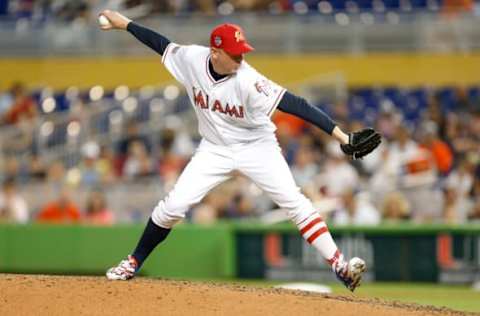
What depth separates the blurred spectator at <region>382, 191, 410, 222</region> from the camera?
15.6 metres

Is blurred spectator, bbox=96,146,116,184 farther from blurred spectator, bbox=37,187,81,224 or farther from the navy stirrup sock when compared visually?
the navy stirrup sock

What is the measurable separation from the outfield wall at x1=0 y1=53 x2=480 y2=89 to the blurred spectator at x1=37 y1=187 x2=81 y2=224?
15.5ft

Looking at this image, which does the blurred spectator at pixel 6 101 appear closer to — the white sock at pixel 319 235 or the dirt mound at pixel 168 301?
the dirt mound at pixel 168 301

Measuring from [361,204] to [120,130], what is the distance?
4520mm

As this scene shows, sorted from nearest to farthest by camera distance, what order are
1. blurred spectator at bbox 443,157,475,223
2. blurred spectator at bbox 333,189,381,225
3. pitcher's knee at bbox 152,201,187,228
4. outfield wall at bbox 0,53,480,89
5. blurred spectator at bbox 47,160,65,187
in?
pitcher's knee at bbox 152,201,187,228
blurred spectator at bbox 443,157,475,223
blurred spectator at bbox 333,189,381,225
blurred spectator at bbox 47,160,65,187
outfield wall at bbox 0,53,480,89

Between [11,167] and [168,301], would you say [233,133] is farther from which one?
[11,167]

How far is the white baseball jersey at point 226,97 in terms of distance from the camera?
9086 millimetres

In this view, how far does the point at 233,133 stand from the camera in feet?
30.5

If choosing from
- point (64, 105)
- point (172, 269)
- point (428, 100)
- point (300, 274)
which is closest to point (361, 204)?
point (300, 274)

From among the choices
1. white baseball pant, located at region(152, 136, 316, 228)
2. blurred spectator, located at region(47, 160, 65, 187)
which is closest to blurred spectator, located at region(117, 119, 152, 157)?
blurred spectator, located at region(47, 160, 65, 187)

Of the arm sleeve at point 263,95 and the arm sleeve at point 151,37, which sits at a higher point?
the arm sleeve at point 151,37

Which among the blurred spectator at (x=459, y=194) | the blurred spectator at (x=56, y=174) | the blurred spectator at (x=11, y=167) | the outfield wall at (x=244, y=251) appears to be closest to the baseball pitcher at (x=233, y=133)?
the outfield wall at (x=244, y=251)

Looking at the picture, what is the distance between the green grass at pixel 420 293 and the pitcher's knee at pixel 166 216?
3834 millimetres

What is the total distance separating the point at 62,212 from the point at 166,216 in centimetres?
747
